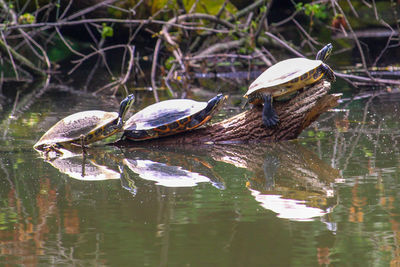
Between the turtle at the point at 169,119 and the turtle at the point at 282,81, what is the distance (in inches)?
16.0

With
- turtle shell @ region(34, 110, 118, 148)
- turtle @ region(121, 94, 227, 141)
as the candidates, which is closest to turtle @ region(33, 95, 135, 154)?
turtle shell @ region(34, 110, 118, 148)

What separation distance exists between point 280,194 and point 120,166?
4.74 ft

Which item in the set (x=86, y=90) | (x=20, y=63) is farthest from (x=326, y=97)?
(x=20, y=63)

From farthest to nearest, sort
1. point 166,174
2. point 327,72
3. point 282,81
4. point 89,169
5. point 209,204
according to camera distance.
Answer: point 327,72 → point 282,81 → point 89,169 → point 166,174 → point 209,204

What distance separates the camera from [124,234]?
9.37ft

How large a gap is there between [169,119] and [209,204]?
6.19 feet

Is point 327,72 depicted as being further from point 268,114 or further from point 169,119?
point 169,119

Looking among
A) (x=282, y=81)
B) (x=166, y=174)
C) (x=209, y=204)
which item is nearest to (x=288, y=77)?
(x=282, y=81)

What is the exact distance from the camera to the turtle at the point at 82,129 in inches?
201

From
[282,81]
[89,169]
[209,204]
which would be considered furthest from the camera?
[282,81]

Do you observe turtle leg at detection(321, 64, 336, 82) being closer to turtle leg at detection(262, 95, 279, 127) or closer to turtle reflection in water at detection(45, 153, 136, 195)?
turtle leg at detection(262, 95, 279, 127)

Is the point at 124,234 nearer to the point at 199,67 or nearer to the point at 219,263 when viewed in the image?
the point at 219,263

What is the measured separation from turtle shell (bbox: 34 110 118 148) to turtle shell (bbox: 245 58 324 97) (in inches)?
49.5

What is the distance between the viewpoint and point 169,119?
5121mm
